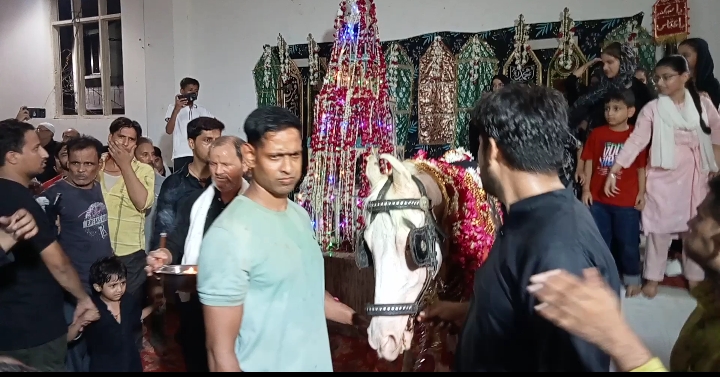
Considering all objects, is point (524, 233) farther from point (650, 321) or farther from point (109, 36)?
point (109, 36)

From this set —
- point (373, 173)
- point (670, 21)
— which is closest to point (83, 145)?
point (373, 173)

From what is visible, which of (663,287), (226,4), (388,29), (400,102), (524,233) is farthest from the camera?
(226,4)

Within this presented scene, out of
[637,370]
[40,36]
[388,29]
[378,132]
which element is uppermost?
[40,36]

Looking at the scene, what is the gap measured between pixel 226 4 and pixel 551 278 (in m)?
8.17

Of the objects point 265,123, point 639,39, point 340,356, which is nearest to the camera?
point 265,123

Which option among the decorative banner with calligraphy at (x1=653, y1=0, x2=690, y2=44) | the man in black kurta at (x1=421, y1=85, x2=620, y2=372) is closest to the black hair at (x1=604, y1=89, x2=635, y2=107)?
the decorative banner with calligraphy at (x1=653, y1=0, x2=690, y2=44)

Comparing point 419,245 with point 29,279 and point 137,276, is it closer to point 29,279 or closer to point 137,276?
point 29,279

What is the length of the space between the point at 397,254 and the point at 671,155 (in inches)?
119

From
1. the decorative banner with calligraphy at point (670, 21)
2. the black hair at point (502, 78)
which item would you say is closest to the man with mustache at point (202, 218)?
the black hair at point (502, 78)

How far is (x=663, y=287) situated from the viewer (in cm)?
417

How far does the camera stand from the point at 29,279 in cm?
251

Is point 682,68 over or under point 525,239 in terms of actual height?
over

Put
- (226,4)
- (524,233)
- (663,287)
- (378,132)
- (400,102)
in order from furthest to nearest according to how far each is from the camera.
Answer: (226,4) → (400,102) → (378,132) → (663,287) → (524,233)

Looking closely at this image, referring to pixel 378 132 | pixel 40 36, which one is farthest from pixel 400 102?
pixel 40 36
